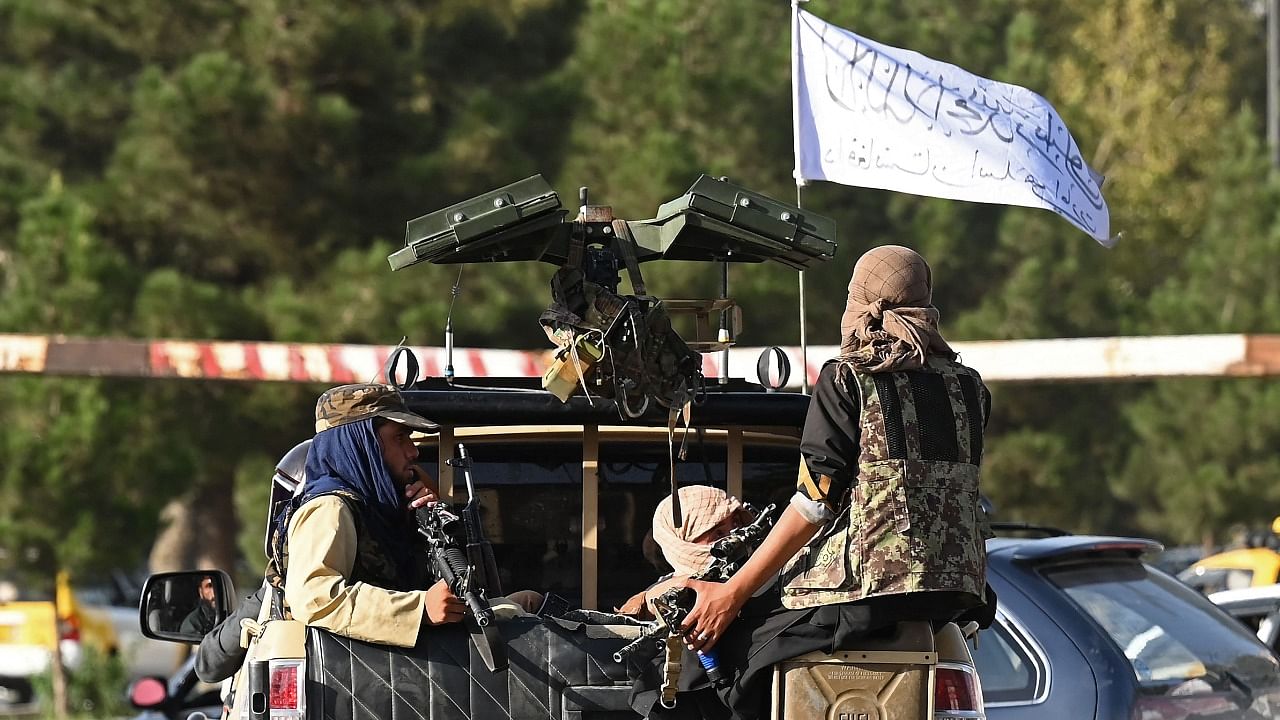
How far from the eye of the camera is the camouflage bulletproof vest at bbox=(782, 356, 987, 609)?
13.3 feet

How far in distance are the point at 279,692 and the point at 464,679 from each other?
435mm


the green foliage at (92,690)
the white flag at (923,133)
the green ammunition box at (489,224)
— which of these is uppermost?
the white flag at (923,133)

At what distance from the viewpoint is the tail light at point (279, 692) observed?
424 cm

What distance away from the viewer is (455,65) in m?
20.0

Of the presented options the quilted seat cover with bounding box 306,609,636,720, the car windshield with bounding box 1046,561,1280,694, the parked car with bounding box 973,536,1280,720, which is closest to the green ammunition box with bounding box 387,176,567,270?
the quilted seat cover with bounding box 306,609,636,720

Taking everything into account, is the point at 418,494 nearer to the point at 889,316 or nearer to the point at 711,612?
the point at 711,612

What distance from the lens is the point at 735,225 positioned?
16.5 ft

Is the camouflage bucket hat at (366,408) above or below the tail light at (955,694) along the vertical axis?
above

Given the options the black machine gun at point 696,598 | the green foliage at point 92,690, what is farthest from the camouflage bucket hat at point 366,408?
the green foliage at point 92,690

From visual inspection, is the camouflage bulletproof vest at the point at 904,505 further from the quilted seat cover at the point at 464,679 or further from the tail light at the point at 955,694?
the quilted seat cover at the point at 464,679

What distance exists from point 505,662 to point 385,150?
48.9ft

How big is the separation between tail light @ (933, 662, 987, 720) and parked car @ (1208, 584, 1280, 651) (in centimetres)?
377

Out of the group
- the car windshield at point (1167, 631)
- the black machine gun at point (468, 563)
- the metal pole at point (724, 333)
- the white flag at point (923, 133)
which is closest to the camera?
the black machine gun at point (468, 563)

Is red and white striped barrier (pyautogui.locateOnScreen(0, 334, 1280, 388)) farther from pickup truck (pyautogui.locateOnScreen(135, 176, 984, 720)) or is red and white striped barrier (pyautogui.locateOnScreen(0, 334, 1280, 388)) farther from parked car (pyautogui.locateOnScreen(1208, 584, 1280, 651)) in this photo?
pickup truck (pyautogui.locateOnScreen(135, 176, 984, 720))
